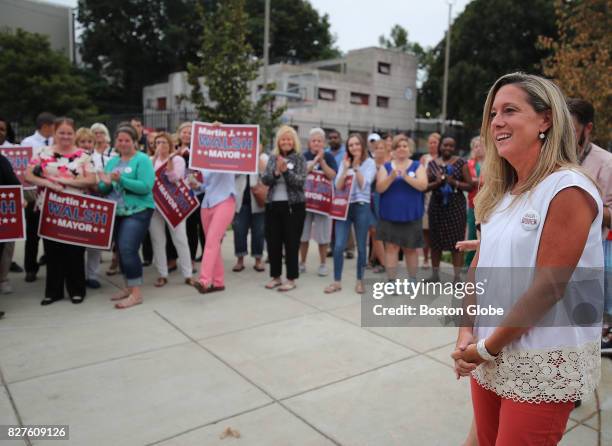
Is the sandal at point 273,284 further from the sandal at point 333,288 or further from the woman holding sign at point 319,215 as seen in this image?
the woman holding sign at point 319,215

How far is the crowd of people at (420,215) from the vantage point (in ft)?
5.24

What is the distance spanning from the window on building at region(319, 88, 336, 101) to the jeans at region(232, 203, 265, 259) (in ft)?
84.6

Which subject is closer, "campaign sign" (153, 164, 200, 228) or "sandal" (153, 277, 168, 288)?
"campaign sign" (153, 164, 200, 228)

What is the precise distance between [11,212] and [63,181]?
1.99 ft

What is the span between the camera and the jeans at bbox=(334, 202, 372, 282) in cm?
613

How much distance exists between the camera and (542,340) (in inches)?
63.5

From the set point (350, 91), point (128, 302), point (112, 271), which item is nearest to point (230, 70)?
point (112, 271)

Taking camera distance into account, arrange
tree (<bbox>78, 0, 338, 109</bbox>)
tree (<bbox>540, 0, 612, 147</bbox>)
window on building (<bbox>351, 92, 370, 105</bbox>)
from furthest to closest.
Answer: tree (<bbox>78, 0, 338, 109</bbox>) → window on building (<bbox>351, 92, 370, 105</bbox>) → tree (<bbox>540, 0, 612, 147</bbox>)

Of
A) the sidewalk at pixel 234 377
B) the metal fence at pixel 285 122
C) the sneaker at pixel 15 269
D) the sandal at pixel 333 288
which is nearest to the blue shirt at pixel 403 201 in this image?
the sandal at pixel 333 288

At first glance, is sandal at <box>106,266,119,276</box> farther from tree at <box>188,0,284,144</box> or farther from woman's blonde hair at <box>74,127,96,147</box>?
tree at <box>188,0,284,144</box>

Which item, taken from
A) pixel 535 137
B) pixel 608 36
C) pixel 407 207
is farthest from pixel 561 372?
pixel 608 36

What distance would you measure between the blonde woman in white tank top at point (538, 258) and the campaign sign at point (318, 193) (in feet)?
16.0

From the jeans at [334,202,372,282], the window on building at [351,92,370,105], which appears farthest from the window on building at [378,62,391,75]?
the jeans at [334,202,372,282]

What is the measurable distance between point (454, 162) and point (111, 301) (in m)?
4.53
